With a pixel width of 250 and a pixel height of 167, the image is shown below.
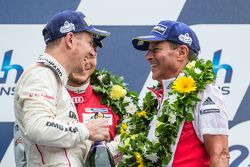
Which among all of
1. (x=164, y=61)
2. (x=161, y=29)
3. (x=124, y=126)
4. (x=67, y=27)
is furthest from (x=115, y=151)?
(x=67, y=27)

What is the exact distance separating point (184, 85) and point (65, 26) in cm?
70

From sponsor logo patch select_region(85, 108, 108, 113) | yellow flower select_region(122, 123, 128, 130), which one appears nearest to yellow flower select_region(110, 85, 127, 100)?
sponsor logo patch select_region(85, 108, 108, 113)

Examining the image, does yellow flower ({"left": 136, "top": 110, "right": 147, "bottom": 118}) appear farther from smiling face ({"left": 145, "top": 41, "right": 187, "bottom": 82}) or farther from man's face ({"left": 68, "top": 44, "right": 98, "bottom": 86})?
man's face ({"left": 68, "top": 44, "right": 98, "bottom": 86})

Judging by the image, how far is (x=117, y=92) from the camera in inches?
192

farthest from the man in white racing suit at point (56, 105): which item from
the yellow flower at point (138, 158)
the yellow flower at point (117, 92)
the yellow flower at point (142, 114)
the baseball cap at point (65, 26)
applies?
the yellow flower at point (117, 92)

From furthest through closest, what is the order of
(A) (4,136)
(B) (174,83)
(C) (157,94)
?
(A) (4,136) → (C) (157,94) → (B) (174,83)

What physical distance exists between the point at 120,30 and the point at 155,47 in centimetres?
127

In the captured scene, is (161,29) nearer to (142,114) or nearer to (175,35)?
(175,35)

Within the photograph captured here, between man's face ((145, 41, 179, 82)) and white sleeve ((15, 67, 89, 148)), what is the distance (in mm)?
749

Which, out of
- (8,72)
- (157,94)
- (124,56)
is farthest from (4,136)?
(157,94)

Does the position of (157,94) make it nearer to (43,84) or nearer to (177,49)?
(177,49)

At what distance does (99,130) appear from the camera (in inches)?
146

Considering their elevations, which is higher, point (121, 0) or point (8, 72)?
point (121, 0)

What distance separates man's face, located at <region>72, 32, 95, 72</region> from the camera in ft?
12.6
